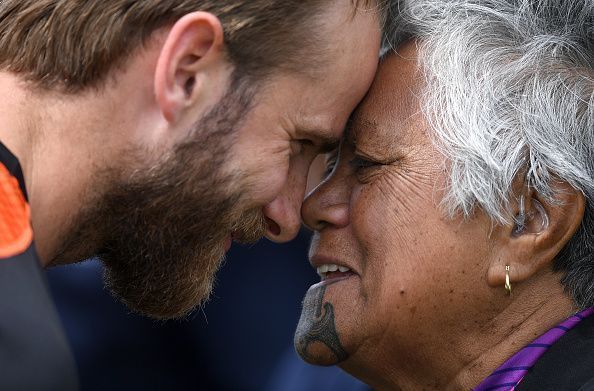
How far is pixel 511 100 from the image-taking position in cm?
284

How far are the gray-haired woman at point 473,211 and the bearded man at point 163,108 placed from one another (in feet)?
0.76

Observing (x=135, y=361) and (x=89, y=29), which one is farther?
(x=135, y=361)

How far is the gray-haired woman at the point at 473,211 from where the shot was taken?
2.80m

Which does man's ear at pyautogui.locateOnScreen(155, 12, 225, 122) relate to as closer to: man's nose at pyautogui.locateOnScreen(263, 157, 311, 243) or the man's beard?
the man's beard

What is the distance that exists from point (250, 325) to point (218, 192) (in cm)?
173

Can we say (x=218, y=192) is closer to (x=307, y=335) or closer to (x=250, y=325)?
(x=307, y=335)

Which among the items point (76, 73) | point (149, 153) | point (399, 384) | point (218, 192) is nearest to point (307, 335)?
point (399, 384)

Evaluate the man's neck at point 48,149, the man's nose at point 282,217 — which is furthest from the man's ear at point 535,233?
the man's neck at point 48,149

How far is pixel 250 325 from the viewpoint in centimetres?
433

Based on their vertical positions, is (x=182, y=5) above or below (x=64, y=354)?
above

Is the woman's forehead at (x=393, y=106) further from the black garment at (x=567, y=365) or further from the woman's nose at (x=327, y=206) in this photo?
the black garment at (x=567, y=365)

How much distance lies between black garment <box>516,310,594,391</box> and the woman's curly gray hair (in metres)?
0.13

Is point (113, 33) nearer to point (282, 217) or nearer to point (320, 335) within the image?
point (282, 217)

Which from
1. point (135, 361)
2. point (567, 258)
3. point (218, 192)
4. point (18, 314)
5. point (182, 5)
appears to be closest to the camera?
point (18, 314)
